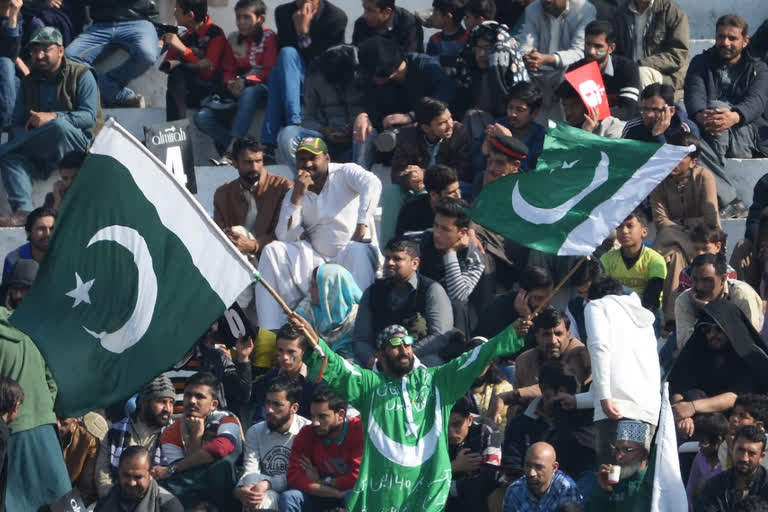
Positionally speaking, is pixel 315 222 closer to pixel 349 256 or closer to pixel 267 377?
pixel 349 256

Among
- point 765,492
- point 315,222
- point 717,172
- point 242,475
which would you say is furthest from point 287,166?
point 765,492

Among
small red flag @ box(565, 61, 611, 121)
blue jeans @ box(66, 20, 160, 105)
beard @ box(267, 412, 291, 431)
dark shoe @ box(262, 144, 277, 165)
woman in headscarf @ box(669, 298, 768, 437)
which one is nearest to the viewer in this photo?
woman in headscarf @ box(669, 298, 768, 437)

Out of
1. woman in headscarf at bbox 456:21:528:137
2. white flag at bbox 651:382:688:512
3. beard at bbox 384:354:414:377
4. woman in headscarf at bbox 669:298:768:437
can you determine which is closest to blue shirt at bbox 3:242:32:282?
woman in headscarf at bbox 456:21:528:137

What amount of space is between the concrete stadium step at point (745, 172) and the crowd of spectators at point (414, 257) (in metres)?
0.21

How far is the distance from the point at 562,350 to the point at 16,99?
18.6ft

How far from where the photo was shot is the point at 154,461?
1263 centimetres

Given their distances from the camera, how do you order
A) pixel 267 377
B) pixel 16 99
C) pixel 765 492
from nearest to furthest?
pixel 765 492
pixel 267 377
pixel 16 99

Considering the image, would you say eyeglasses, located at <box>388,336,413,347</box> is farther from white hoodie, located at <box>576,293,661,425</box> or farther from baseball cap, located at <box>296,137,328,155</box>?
baseball cap, located at <box>296,137,328,155</box>

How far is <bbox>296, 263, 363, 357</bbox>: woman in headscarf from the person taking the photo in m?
13.6

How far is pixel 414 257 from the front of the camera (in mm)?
13195

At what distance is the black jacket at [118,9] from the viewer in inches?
674

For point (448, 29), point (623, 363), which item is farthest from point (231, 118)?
point (623, 363)

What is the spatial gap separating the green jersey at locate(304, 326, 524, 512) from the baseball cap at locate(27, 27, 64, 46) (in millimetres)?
5043

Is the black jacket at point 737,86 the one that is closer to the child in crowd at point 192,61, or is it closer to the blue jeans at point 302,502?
the child in crowd at point 192,61
